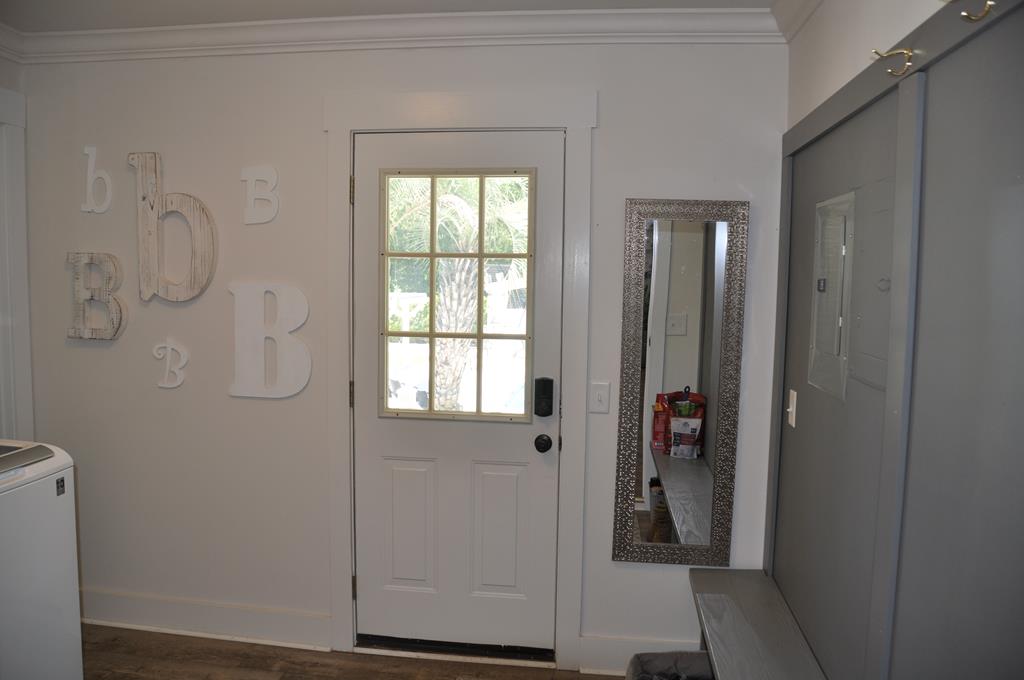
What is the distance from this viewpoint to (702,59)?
2.07m

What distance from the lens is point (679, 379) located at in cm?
211

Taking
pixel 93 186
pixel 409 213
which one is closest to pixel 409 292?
pixel 409 213

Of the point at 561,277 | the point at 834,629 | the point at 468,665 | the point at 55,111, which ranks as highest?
the point at 55,111

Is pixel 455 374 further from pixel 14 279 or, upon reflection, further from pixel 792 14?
pixel 14 279

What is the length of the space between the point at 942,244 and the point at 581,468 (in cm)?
141

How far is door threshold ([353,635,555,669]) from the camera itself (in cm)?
226

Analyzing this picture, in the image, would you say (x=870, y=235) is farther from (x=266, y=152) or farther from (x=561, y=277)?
(x=266, y=152)

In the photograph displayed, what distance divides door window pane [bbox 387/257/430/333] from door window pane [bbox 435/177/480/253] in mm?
134

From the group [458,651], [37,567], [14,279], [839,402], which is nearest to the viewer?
[839,402]

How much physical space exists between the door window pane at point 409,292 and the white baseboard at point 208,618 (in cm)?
125

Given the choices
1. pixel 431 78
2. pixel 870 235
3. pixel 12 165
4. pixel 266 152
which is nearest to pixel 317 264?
pixel 266 152

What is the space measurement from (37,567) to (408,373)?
1274mm

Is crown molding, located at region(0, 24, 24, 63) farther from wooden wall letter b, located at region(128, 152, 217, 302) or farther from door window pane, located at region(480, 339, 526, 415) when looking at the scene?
door window pane, located at region(480, 339, 526, 415)

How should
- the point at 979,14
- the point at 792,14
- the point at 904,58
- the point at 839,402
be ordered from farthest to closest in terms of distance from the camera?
the point at 792,14 < the point at 839,402 < the point at 904,58 < the point at 979,14
